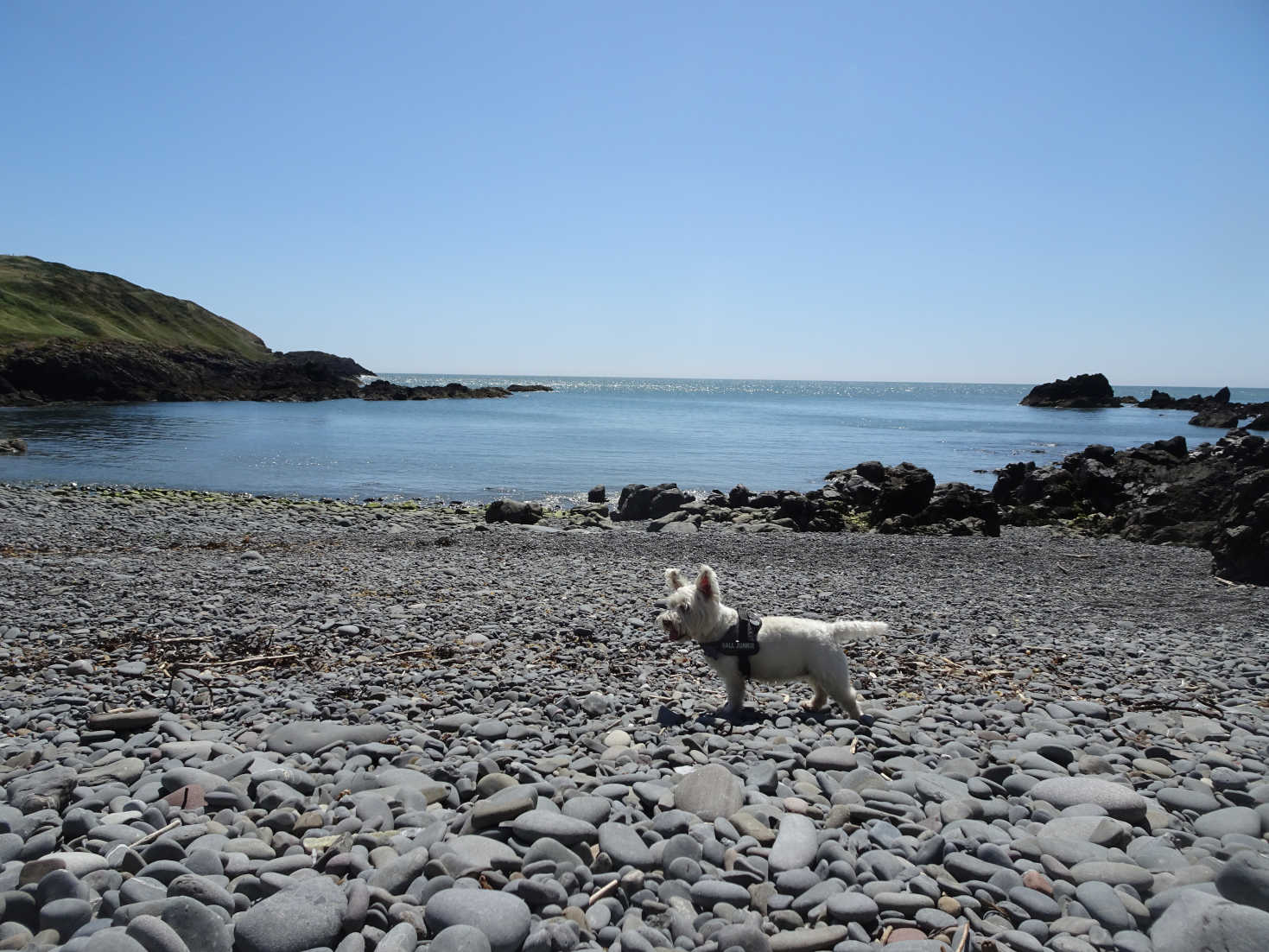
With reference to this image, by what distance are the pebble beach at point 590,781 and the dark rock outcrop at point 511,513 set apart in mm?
12215

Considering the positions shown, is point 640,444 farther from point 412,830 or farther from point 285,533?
point 412,830

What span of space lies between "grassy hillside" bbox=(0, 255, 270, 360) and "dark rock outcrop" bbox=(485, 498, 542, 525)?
8129 centimetres

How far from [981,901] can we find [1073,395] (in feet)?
454

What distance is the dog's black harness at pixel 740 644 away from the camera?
6.14m

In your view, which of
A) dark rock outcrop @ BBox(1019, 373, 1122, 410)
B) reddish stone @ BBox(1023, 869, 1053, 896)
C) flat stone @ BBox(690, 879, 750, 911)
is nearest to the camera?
flat stone @ BBox(690, 879, 750, 911)

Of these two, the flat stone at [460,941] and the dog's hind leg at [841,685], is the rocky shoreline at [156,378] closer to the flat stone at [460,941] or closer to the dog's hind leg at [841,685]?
the dog's hind leg at [841,685]

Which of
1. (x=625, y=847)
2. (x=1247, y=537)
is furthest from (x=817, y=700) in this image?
(x=1247, y=537)

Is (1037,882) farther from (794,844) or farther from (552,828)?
(552,828)

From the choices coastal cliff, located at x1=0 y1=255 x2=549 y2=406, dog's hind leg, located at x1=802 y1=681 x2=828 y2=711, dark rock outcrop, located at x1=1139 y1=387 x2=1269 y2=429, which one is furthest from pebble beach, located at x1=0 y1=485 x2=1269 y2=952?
dark rock outcrop, located at x1=1139 y1=387 x2=1269 y2=429

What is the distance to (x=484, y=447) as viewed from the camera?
161ft

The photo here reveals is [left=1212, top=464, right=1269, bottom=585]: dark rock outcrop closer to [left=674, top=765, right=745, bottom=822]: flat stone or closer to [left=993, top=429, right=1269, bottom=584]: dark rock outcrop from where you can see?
[left=993, top=429, right=1269, bottom=584]: dark rock outcrop

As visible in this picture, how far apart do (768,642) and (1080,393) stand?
136 m

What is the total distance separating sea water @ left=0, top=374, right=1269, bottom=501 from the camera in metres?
32.9

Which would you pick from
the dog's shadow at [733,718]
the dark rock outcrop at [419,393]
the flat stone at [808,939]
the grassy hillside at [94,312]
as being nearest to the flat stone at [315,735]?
the dog's shadow at [733,718]
